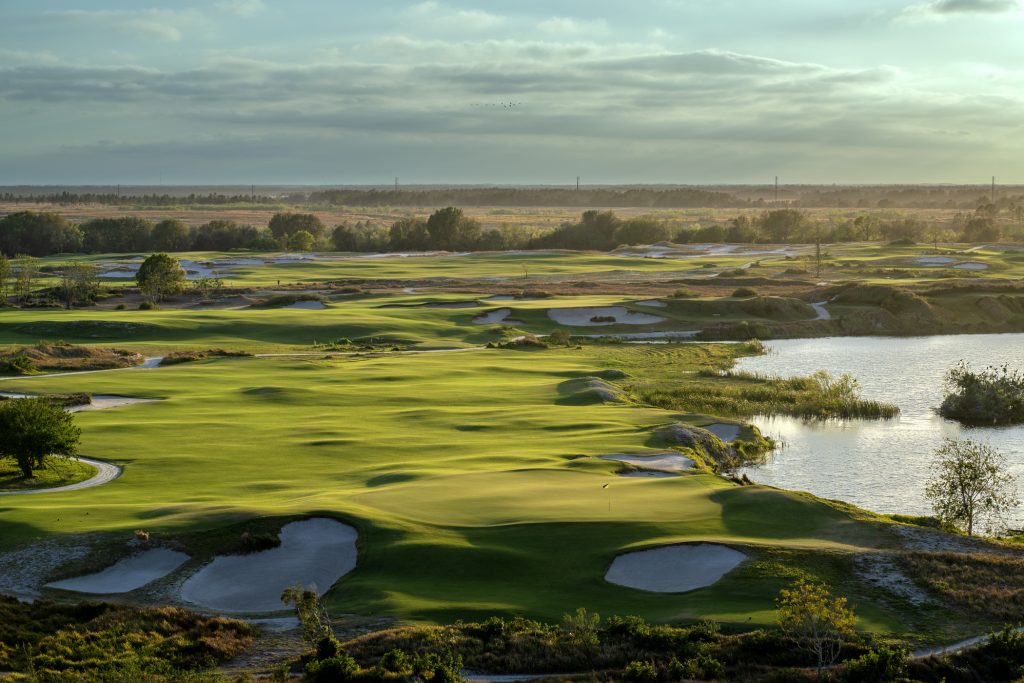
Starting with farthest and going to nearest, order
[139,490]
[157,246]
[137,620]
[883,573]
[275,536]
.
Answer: [157,246] → [139,490] → [275,536] → [883,573] → [137,620]

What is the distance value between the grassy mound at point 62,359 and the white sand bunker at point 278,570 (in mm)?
37818

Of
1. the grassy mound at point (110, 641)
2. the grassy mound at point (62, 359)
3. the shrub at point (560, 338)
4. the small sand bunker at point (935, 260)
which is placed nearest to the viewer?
the grassy mound at point (110, 641)

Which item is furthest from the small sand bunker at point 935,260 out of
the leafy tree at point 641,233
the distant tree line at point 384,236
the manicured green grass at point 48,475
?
the manicured green grass at point 48,475

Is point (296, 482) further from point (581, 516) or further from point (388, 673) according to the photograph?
point (388, 673)

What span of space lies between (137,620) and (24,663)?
2.36m

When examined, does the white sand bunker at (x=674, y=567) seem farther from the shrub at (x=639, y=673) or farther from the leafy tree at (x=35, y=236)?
the leafy tree at (x=35, y=236)

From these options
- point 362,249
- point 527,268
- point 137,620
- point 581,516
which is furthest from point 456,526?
point 362,249

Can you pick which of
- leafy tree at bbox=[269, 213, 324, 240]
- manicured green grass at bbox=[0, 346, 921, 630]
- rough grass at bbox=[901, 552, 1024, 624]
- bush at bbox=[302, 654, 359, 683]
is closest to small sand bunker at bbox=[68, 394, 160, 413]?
manicured green grass at bbox=[0, 346, 921, 630]

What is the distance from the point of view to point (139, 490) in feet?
106

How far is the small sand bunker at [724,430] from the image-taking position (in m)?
45.2

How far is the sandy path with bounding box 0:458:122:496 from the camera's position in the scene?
109 feet

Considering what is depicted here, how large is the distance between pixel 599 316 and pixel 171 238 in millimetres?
91835

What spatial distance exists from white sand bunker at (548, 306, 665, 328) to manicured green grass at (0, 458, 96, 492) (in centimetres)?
5074

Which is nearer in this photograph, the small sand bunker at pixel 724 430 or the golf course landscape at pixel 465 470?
the golf course landscape at pixel 465 470
